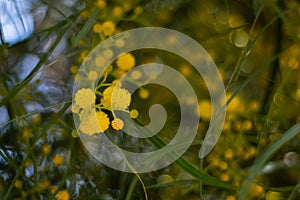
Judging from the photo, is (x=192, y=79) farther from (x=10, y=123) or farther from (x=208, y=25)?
(x=10, y=123)

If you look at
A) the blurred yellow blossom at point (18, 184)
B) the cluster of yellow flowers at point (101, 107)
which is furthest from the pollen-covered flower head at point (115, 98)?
the blurred yellow blossom at point (18, 184)

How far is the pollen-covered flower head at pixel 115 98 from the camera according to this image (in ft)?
1.45

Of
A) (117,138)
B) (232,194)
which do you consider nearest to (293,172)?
(232,194)

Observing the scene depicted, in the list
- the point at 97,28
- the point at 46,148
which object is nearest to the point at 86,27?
the point at 97,28

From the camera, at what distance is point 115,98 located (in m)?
0.44

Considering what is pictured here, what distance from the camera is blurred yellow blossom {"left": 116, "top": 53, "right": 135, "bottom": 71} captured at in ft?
1.49

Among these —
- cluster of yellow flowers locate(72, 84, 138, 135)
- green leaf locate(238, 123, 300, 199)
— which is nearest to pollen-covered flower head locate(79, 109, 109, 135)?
cluster of yellow flowers locate(72, 84, 138, 135)

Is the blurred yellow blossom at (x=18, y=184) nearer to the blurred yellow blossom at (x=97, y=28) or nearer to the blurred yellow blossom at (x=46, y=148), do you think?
the blurred yellow blossom at (x=46, y=148)

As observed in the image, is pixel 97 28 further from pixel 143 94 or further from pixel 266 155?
pixel 266 155

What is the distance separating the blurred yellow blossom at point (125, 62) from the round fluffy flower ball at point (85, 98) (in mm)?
36

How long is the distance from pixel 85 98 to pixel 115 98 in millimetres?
28

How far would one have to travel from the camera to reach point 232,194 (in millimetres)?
446

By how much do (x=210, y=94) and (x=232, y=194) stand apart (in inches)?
3.6

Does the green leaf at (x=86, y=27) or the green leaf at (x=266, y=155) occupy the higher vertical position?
the green leaf at (x=86, y=27)
